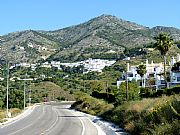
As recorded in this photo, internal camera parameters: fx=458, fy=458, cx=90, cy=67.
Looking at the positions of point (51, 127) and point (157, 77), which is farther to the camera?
point (157, 77)

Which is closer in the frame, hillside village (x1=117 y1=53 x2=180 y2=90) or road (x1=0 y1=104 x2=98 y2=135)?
road (x1=0 y1=104 x2=98 y2=135)

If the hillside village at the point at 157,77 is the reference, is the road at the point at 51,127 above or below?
Answer: below

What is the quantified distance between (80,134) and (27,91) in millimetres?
101849

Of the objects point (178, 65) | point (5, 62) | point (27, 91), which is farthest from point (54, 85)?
point (5, 62)

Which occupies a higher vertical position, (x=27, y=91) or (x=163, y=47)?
(x=163, y=47)

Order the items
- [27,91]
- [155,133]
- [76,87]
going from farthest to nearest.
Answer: [76,87] < [27,91] < [155,133]

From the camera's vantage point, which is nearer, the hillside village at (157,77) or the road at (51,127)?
the road at (51,127)

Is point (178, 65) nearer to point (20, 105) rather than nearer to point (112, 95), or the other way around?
point (112, 95)

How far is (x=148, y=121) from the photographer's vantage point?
24.5m

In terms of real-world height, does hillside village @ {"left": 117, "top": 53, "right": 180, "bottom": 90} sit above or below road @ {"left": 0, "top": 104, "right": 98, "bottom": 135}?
above

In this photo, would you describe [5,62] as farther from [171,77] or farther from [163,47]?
[171,77]

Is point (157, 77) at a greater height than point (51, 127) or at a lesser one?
greater

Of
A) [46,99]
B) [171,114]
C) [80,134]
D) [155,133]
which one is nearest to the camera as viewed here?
[155,133]

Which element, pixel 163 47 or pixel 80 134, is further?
pixel 163 47
